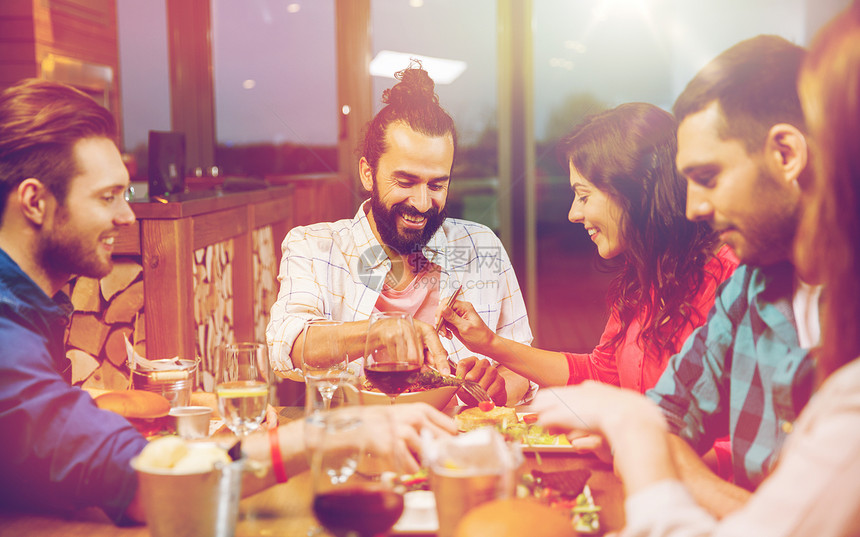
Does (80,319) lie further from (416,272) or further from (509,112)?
(509,112)

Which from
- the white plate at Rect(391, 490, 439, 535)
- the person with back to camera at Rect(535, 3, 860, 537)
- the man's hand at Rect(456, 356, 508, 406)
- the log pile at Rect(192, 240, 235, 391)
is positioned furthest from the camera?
the log pile at Rect(192, 240, 235, 391)

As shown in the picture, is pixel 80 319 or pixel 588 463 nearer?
pixel 588 463

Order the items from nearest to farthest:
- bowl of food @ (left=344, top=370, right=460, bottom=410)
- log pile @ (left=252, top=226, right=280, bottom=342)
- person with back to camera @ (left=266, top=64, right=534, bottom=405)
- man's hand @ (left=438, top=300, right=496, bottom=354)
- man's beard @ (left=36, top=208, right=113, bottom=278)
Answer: man's beard @ (left=36, top=208, right=113, bottom=278) → bowl of food @ (left=344, top=370, right=460, bottom=410) → man's hand @ (left=438, top=300, right=496, bottom=354) → person with back to camera @ (left=266, top=64, right=534, bottom=405) → log pile @ (left=252, top=226, right=280, bottom=342)

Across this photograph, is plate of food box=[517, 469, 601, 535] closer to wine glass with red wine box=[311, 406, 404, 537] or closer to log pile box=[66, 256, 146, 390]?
wine glass with red wine box=[311, 406, 404, 537]

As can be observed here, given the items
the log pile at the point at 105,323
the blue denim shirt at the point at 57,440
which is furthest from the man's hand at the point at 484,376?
the log pile at the point at 105,323

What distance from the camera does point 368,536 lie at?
88cm

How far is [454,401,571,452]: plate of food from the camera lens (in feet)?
4.50

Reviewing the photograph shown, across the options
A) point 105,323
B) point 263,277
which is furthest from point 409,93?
point 263,277

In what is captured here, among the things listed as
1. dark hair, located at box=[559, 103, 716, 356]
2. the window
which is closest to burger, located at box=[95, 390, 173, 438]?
dark hair, located at box=[559, 103, 716, 356]

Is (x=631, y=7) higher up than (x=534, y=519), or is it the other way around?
(x=631, y=7)

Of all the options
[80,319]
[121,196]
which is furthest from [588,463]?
[80,319]

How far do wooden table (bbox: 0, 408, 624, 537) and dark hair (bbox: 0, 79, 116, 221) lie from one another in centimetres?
52

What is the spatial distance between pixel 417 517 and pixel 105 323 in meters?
1.73

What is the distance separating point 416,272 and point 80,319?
1.12 metres
